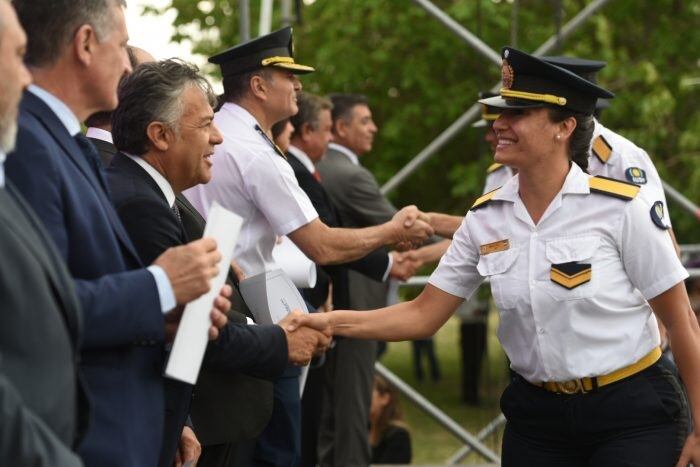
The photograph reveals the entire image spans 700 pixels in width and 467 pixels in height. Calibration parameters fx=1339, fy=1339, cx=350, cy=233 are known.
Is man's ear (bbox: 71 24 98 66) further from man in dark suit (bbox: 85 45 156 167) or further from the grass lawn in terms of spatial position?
the grass lawn

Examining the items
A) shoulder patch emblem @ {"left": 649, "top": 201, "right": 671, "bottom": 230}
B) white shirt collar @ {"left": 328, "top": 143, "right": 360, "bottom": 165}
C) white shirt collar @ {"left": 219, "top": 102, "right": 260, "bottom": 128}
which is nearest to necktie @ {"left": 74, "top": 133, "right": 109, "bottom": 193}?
shoulder patch emblem @ {"left": 649, "top": 201, "right": 671, "bottom": 230}

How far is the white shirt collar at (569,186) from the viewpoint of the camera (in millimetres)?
3785

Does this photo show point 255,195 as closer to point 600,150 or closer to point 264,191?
point 264,191

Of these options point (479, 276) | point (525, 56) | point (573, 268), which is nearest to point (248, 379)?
point (479, 276)

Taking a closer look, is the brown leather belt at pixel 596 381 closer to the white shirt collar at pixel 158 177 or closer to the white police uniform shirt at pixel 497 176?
the white shirt collar at pixel 158 177

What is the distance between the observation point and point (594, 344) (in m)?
3.67

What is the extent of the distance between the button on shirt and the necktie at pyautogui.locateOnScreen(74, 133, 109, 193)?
75 millimetres

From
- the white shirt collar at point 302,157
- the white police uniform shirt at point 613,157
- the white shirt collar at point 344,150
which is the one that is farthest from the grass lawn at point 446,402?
the white police uniform shirt at point 613,157

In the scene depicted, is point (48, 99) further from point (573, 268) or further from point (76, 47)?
point (573, 268)

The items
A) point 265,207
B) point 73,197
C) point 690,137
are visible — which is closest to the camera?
point 73,197

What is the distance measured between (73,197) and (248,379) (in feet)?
4.39

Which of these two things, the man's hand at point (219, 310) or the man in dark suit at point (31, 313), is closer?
the man in dark suit at point (31, 313)

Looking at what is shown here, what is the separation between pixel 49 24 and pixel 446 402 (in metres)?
13.8

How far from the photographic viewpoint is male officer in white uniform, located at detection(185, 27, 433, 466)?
186 inches
